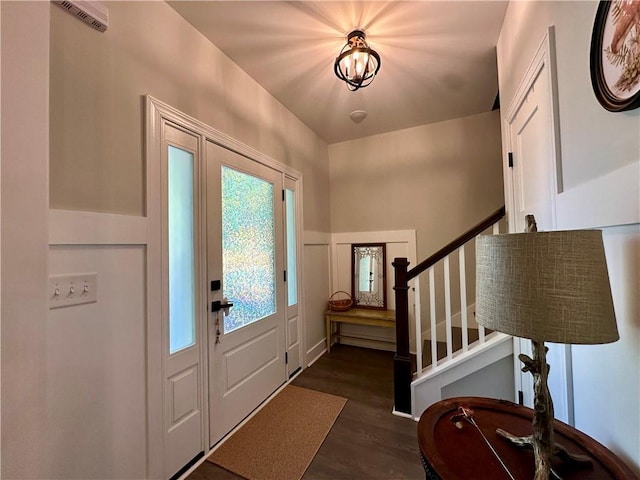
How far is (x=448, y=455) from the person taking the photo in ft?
2.81

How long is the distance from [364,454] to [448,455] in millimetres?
1086

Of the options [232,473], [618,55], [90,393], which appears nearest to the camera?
[618,55]

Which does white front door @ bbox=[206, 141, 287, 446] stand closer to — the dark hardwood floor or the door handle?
the door handle

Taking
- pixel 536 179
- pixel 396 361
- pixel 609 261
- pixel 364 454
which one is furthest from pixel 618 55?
pixel 364 454

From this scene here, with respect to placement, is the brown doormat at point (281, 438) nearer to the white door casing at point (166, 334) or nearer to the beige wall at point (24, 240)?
the white door casing at point (166, 334)

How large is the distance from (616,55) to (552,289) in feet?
2.23

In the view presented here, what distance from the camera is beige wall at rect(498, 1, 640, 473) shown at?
28.2 inches

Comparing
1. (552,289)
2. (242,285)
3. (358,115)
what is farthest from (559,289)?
(358,115)

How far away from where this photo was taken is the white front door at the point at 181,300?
1.52 meters

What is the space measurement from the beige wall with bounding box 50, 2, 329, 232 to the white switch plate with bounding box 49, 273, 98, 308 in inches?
11.8

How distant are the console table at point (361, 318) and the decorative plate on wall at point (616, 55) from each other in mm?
2545

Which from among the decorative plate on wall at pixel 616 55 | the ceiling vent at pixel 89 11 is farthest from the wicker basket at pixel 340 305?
the ceiling vent at pixel 89 11

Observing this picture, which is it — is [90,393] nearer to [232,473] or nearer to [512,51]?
[232,473]

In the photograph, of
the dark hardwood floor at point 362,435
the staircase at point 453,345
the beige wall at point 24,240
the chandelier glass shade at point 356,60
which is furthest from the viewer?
the staircase at point 453,345
